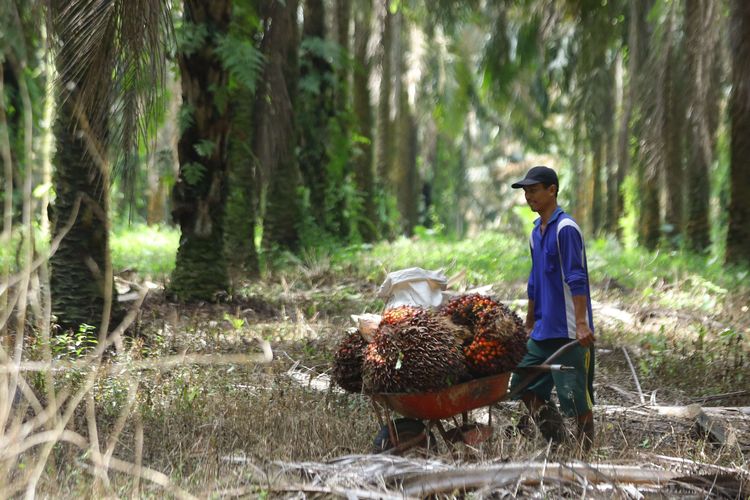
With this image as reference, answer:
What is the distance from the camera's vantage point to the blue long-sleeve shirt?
5.07m

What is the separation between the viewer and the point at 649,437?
5.56 m

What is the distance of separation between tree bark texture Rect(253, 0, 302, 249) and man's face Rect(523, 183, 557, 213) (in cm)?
601

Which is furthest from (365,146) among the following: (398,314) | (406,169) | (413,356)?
(413,356)

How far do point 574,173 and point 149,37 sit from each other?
25637 mm

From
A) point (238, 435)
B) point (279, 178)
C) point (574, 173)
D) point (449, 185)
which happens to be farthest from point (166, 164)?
point (449, 185)

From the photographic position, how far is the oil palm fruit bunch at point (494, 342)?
4.79 meters

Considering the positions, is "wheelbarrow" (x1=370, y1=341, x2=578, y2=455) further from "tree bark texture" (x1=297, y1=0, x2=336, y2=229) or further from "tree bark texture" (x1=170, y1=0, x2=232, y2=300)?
"tree bark texture" (x1=297, y1=0, x2=336, y2=229)

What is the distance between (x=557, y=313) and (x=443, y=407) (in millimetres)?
1095

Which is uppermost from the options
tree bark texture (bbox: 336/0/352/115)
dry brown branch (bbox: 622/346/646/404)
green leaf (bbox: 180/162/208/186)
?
tree bark texture (bbox: 336/0/352/115)

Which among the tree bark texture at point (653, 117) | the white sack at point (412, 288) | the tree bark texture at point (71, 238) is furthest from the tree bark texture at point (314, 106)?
the white sack at point (412, 288)

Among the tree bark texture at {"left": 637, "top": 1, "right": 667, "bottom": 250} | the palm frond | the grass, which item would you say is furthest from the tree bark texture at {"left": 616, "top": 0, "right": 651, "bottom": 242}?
the palm frond

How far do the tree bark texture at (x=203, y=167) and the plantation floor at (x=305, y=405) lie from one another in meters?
0.45

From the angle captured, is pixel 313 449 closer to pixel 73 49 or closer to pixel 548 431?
pixel 548 431

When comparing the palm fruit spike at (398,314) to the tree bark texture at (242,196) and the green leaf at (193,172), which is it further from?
the tree bark texture at (242,196)
